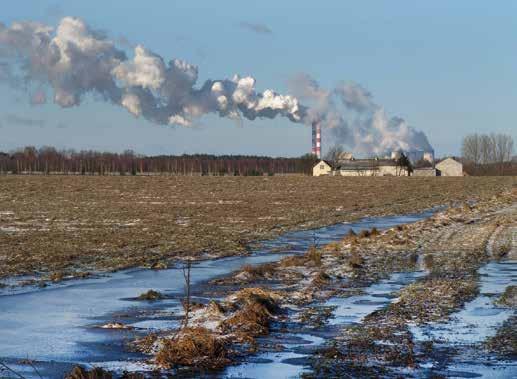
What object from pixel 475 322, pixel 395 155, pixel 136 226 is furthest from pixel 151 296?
pixel 395 155

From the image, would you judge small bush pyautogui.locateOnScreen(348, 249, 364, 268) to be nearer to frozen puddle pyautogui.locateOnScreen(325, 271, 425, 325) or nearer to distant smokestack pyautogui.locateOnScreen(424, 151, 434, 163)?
frozen puddle pyautogui.locateOnScreen(325, 271, 425, 325)

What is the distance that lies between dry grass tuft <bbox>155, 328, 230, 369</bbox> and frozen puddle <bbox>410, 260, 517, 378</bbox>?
8.46 feet

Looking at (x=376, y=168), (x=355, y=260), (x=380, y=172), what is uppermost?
(x=376, y=168)

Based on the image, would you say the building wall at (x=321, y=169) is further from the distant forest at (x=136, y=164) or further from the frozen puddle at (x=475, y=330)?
the frozen puddle at (x=475, y=330)

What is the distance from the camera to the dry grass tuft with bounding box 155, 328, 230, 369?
10016 mm

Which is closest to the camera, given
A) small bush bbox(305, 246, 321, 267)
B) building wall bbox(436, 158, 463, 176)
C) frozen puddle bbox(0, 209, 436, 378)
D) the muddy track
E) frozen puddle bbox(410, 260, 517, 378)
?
frozen puddle bbox(410, 260, 517, 378)

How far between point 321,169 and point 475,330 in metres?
145

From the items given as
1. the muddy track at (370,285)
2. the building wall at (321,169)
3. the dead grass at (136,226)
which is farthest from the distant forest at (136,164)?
the muddy track at (370,285)

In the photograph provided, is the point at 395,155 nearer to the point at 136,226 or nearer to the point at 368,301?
the point at 136,226

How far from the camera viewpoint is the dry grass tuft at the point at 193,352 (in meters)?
10.0

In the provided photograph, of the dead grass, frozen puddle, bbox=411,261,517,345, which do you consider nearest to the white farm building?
the dead grass

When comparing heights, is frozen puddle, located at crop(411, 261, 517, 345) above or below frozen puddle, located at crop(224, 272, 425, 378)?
above

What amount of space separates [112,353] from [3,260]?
11022 millimetres

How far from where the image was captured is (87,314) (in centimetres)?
1373
